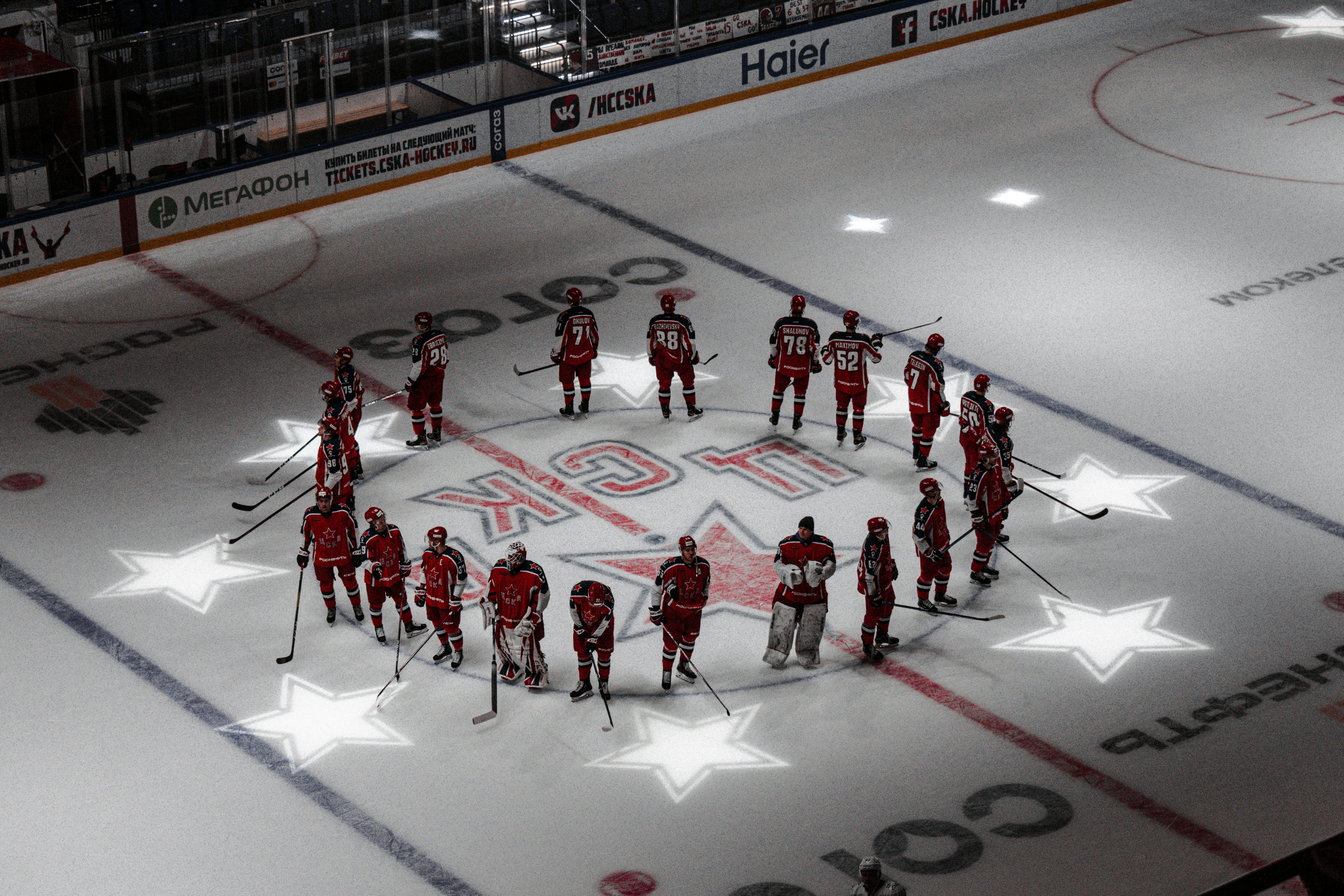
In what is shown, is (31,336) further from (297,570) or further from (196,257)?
(297,570)

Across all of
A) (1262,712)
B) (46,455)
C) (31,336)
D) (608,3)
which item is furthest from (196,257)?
(1262,712)

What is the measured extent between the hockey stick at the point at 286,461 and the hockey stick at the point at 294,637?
5.73 feet

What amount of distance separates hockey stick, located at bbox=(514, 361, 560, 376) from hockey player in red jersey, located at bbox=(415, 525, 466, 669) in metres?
3.57

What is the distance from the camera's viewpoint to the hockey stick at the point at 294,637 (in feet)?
39.3

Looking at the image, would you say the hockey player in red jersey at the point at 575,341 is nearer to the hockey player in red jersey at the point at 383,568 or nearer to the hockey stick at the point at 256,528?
the hockey stick at the point at 256,528

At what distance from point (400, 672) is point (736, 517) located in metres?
2.95

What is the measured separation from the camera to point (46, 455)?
47.5ft

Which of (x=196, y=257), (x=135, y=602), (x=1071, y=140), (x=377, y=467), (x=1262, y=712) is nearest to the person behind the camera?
(x=1262, y=712)

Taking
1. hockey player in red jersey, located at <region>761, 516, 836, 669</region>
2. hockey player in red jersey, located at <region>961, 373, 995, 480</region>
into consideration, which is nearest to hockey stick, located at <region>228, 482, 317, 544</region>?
hockey player in red jersey, located at <region>761, 516, 836, 669</region>

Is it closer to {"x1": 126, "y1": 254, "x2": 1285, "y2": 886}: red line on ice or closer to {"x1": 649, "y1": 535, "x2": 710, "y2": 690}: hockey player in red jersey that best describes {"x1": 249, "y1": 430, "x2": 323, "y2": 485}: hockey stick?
{"x1": 126, "y1": 254, "x2": 1285, "y2": 886}: red line on ice

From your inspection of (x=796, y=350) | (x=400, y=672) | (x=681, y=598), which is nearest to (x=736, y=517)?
(x=796, y=350)

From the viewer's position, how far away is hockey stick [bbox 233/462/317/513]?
13523mm

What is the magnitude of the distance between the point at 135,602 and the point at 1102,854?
6398 millimetres

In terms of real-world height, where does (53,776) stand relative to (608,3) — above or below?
below
